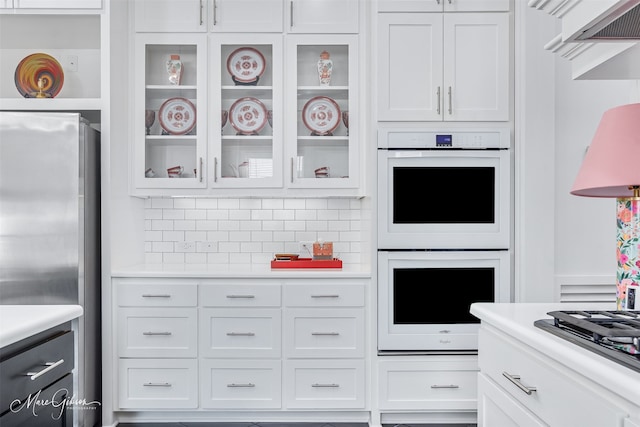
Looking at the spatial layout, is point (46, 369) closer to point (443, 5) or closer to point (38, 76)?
point (38, 76)

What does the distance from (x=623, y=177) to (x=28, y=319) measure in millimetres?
Result: 1606

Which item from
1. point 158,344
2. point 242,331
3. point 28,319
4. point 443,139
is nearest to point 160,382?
point 158,344

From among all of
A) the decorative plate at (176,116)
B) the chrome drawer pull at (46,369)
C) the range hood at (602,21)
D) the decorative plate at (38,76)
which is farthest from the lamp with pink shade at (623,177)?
the decorative plate at (38,76)

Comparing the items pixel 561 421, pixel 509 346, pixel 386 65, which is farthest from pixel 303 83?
pixel 561 421

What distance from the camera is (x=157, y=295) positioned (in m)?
2.78

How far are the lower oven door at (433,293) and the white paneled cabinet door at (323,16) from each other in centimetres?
139

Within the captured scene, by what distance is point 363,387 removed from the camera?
2.78 m

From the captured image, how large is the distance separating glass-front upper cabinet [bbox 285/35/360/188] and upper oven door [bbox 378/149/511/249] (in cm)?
35

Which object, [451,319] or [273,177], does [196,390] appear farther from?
[451,319]

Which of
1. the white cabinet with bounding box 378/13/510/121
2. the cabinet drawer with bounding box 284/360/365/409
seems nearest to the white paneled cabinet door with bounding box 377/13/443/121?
the white cabinet with bounding box 378/13/510/121

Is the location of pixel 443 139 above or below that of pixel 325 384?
above

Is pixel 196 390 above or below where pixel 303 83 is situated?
below

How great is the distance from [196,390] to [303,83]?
1918 mm

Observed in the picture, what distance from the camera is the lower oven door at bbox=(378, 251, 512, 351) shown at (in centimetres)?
273
